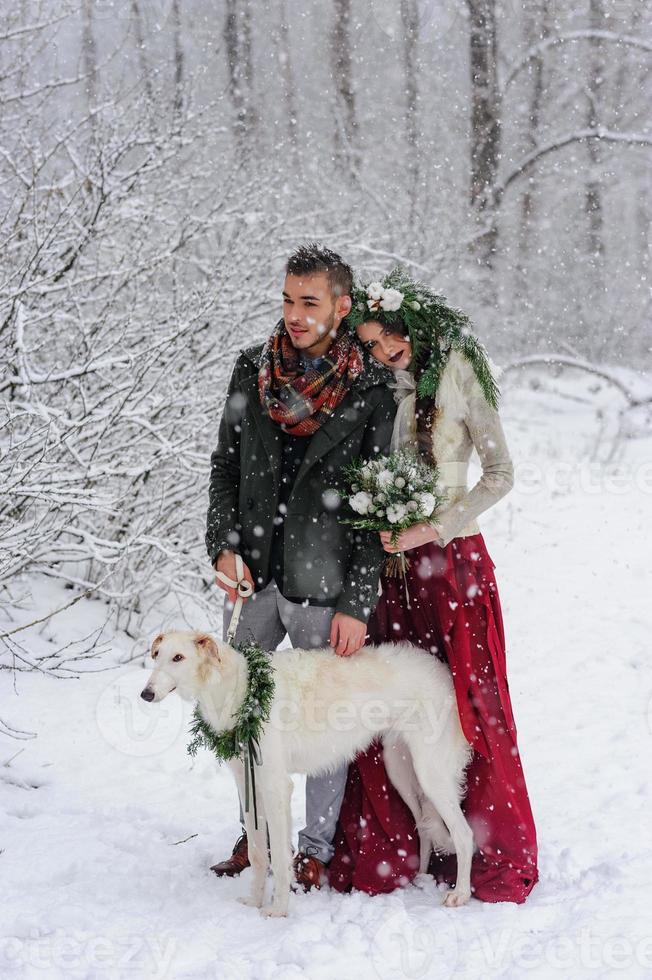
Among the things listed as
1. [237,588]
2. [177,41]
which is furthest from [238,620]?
[177,41]

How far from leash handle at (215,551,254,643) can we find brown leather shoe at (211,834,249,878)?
92cm

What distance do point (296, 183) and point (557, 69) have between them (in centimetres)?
629

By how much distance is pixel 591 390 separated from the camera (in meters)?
13.9

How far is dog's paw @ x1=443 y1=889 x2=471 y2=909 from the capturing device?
289 centimetres

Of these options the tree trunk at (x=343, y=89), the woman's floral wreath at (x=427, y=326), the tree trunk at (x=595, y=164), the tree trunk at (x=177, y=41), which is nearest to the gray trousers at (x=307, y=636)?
the woman's floral wreath at (x=427, y=326)

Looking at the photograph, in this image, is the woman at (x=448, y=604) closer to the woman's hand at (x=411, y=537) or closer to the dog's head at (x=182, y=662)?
the woman's hand at (x=411, y=537)

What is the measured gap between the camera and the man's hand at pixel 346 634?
2.86 m

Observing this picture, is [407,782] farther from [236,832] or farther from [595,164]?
[595,164]

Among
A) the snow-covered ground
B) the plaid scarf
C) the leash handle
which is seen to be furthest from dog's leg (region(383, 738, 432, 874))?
the plaid scarf

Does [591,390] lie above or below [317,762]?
above

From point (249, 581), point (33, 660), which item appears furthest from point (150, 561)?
point (249, 581)

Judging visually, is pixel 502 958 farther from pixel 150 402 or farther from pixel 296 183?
pixel 296 183

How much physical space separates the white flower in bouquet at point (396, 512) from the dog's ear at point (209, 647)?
750 mm

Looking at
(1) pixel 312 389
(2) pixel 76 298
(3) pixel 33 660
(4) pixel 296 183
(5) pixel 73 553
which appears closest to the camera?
(1) pixel 312 389
